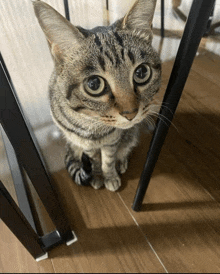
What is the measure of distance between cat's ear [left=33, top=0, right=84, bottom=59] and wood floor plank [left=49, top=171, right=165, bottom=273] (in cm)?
56

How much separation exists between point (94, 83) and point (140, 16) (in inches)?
7.9

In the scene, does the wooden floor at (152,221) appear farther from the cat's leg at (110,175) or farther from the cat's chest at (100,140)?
the cat's chest at (100,140)

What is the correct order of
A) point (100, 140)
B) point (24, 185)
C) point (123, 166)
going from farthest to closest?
point (123, 166), point (24, 185), point (100, 140)

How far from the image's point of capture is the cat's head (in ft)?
1.72

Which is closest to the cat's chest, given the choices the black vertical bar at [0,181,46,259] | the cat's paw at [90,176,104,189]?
Result: the cat's paw at [90,176,104,189]

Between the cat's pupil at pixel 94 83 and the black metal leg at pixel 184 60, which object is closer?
the black metal leg at pixel 184 60

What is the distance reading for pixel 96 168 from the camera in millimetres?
931

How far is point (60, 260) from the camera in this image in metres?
0.73

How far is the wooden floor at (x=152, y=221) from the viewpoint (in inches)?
28.4

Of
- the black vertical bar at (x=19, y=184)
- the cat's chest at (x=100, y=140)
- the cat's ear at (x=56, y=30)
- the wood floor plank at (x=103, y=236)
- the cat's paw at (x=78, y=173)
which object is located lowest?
the wood floor plank at (x=103, y=236)

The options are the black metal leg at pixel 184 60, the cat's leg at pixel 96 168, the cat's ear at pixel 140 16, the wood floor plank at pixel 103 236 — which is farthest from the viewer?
the cat's leg at pixel 96 168

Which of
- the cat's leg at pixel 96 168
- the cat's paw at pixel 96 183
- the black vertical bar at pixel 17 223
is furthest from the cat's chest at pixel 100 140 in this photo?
the black vertical bar at pixel 17 223

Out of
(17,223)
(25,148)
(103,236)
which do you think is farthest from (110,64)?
(103,236)

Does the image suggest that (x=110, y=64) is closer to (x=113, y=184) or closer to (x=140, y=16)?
(x=140, y=16)
